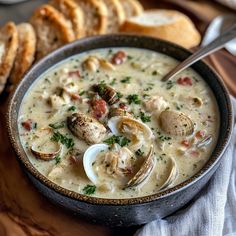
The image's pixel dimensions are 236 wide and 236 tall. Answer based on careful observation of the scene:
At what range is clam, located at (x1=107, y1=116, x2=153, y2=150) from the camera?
261 centimetres

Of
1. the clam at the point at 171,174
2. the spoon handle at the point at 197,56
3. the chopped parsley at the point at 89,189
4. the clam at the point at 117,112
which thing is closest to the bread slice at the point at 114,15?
the spoon handle at the point at 197,56

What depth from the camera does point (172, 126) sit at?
2.62 m

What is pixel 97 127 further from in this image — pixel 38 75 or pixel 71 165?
pixel 38 75

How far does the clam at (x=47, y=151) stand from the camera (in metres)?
2.52

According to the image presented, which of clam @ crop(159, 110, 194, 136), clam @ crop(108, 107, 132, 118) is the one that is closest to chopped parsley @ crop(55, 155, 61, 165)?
clam @ crop(108, 107, 132, 118)

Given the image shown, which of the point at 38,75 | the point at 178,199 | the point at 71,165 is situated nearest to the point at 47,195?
the point at 71,165

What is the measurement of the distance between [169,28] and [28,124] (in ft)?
4.80

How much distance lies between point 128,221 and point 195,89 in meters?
1.01

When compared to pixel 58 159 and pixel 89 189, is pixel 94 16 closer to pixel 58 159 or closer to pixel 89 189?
pixel 58 159

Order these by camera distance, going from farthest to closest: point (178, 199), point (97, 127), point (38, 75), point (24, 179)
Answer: point (38, 75)
point (24, 179)
point (97, 127)
point (178, 199)

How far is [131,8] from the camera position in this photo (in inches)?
153

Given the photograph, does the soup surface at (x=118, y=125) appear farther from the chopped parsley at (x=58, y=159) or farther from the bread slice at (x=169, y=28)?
the bread slice at (x=169, y=28)

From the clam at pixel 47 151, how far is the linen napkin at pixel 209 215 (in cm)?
63

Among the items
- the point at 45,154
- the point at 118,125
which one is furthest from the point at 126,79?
the point at 45,154
